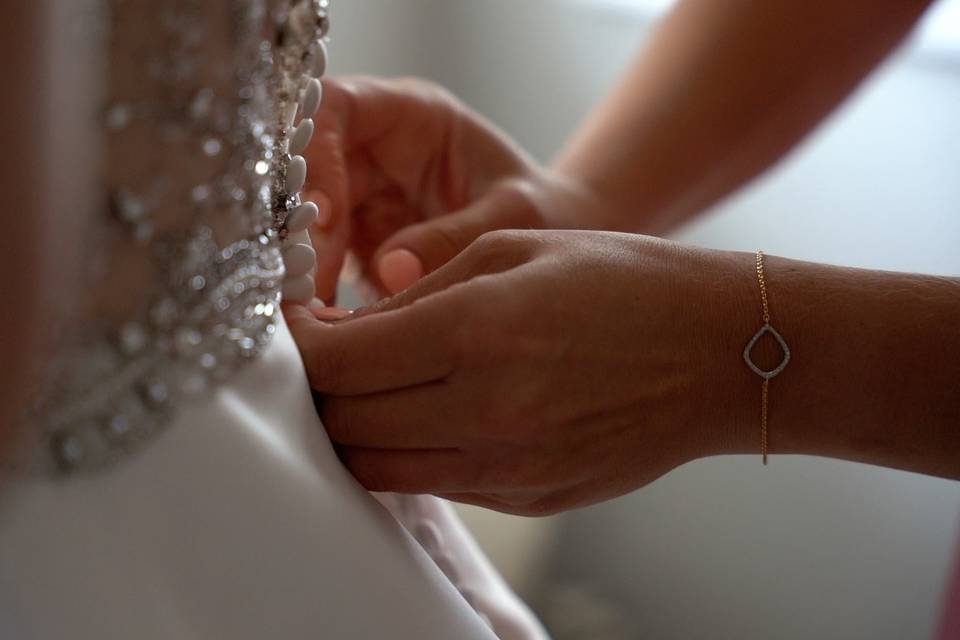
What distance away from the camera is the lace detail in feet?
1.41

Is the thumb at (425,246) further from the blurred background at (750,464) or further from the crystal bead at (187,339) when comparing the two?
the blurred background at (750,464)

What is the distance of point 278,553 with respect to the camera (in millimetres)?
513

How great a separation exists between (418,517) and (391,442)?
0.46ft

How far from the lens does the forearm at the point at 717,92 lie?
3.53 feet

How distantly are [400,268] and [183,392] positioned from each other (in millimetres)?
350

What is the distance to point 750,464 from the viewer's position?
1.93 meters

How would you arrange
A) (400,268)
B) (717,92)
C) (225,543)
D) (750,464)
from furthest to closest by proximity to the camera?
(750,464) < (717,92) < (400,268) < (225,543)

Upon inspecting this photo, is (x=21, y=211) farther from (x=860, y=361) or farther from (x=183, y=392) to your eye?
(x=860, y=361)

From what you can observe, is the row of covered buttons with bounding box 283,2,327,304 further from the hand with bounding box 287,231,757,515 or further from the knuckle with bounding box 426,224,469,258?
the knuckle with bounding box 426,224,469,258

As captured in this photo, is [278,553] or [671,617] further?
[671,617]

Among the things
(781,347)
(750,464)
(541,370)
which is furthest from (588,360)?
(750,464)

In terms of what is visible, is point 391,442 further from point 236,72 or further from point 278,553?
point 236,72

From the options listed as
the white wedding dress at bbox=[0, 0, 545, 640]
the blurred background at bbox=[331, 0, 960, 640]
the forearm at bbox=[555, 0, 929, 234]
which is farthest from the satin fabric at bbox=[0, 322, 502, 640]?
the blurred background at bbox=[331, 0, 960, 640]

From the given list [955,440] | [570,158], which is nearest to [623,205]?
[570,158]
